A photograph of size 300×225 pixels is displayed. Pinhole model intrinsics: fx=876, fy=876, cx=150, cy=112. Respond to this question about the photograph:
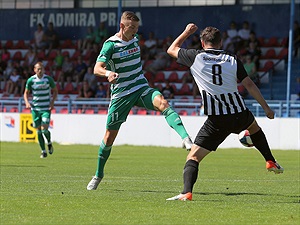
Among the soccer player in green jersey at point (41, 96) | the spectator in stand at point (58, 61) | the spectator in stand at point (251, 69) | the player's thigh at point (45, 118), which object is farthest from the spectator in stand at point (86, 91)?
the player's thigh at point (45, 118)

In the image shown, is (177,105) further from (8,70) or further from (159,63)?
(8,70)

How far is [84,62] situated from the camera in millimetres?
35219

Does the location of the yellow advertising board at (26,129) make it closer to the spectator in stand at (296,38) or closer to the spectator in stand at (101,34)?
the spectator in stand at (101,34)

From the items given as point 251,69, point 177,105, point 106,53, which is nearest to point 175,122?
point 106,53

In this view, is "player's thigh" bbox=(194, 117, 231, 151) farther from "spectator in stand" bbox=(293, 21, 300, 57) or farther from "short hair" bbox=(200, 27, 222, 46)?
"spectator in stand" bbox=(293, 21, 300, 57)

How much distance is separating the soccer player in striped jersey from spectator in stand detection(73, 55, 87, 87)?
80.0 feet

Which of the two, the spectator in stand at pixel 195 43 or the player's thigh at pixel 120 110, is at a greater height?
the player's thigh at pixel 120 110

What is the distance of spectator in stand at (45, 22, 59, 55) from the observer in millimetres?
Result: 37781

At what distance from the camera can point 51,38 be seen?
37781 millimetres

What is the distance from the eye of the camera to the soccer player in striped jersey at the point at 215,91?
10.1 meters

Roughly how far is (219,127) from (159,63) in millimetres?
23627

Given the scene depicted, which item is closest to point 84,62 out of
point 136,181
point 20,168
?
point 20,168

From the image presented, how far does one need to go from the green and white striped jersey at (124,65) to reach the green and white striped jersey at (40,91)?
1008 cm

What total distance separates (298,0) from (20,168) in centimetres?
1929
